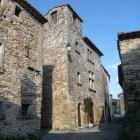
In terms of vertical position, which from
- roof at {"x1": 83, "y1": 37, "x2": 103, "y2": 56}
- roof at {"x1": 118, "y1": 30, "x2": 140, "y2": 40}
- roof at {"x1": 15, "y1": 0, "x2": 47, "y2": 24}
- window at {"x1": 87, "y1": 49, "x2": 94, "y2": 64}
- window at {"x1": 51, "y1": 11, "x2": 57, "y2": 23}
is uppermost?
window at {"x1": 51, "y1": 11, "x2": 57, "y2": 23}

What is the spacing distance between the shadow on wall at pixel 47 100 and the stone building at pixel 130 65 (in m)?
6.99

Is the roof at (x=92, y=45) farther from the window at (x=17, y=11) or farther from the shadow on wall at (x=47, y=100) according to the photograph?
the window at (x=17, y=11)

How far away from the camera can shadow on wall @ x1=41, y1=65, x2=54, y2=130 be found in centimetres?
1808

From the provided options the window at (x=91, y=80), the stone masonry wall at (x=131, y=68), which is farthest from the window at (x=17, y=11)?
the window at (x=91, y=80)

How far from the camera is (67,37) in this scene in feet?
61.7

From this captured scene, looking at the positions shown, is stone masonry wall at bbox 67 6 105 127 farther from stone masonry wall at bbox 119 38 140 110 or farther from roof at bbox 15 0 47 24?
stone masonry wall at bbox 119 38 140 110

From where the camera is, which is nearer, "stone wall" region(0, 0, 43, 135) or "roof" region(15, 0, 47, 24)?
"stone wall" region(0, 0, 43, 135)

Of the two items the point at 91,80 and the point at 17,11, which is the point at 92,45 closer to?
the point at 91,80

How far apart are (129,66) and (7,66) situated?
6352 millimetres

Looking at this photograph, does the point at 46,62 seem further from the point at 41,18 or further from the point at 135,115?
the point at 135,115

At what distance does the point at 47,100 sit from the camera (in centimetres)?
1864

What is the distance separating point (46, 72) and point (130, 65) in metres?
8.21

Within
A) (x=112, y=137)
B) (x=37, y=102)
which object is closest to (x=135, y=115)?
(x=112, y=137)

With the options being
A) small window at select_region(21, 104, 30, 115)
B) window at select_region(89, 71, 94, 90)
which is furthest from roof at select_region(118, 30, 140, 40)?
window at select_region(89, 71, 94, 90)
